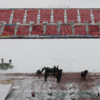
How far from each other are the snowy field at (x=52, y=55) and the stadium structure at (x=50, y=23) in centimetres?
892

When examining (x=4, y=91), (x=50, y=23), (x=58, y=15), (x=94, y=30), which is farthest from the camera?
(x=58, y=15)

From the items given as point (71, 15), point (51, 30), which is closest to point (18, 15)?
point (51, 30)

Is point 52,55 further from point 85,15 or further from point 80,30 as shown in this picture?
point 85,15

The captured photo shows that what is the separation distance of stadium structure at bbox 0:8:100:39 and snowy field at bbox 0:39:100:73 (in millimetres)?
8918

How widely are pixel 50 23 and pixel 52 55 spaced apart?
2217cm

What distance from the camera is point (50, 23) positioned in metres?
48.7

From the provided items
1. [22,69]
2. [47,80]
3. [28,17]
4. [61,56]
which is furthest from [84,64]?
[28,17]

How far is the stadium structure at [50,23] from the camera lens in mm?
44347

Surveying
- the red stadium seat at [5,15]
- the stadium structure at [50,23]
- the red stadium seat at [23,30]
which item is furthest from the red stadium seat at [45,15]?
the red stadium seat at [5,15]

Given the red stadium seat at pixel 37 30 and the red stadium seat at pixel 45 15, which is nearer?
the red stadium seat at pixel 37 30

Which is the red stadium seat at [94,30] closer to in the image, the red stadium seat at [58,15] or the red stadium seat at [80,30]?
the red stadium seat at [80,30]

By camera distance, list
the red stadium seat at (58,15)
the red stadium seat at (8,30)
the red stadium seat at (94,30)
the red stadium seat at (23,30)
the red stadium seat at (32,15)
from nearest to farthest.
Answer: the red stadium seat at (94,30) < the red stadium seat at (23,30) < the red stadium seat at (8,30) < the red stadium seat at (58,15) < the red stadium seat at (32,15)

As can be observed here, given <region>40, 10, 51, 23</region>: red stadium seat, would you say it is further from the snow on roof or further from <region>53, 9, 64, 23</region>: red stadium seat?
the snow on roof

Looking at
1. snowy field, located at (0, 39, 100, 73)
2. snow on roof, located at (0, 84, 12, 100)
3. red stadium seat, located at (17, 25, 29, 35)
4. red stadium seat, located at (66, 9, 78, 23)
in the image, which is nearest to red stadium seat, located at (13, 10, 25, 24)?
red stadium seat, located at (17, 25, 29, 35)
